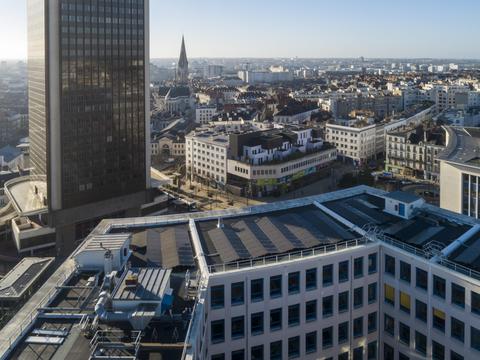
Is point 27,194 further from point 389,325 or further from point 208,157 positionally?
point 389,325

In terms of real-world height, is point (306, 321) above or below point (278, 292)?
below

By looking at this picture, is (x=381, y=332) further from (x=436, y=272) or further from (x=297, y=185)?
(x=297, y=185)

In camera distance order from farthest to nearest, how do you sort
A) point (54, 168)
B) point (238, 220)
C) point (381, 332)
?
point (54, 168), point (238, 220), point (381, 332)

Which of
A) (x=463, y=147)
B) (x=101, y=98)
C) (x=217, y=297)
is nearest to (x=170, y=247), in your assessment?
(x=217, y=297)

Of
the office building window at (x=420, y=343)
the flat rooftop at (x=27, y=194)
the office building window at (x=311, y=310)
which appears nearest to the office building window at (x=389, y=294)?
the office building window at (x=420, y=343)

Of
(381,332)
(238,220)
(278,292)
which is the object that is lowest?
(381,332)

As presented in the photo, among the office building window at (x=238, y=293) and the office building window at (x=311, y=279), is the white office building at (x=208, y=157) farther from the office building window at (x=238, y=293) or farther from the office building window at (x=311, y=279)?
the office building window at (x=238, y=293)

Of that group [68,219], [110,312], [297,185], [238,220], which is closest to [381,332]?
[238,220]
